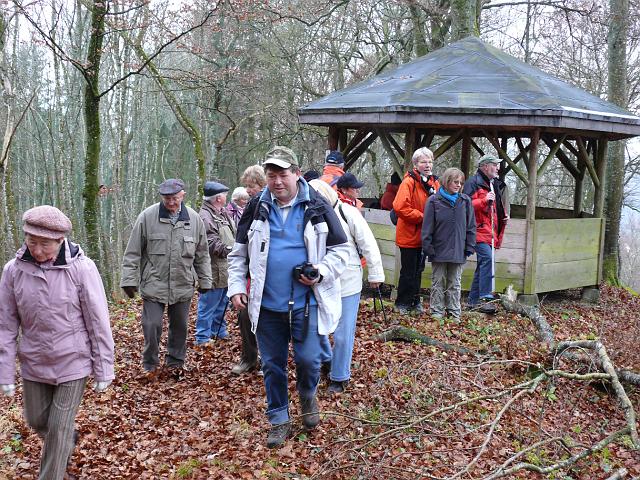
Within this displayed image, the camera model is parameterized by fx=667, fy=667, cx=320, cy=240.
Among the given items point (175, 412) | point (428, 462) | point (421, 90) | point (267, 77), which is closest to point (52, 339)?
point (175, 412)

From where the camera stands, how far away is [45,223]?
374 centimetres

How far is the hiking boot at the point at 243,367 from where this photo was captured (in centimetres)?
645

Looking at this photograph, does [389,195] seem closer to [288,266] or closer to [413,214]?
[413,214]

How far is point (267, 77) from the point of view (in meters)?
18.7

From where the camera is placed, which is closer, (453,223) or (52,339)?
(52,339)

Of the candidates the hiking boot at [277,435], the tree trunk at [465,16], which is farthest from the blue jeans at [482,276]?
the tree trunk at [465,16]

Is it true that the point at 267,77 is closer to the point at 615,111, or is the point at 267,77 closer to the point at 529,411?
the point at 615,111

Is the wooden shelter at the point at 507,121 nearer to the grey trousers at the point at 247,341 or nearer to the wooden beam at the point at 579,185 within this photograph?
the wooden beam at the point at 579,185

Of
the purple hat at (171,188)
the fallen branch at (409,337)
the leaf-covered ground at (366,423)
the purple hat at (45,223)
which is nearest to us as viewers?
the purple hat at (45,223)

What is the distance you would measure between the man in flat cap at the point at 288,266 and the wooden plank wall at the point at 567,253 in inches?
233

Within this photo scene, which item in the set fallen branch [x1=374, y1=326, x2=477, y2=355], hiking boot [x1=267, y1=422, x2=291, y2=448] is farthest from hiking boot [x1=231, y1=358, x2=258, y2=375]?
hiking boot [x1=267, y1=422, x2=291, y2=448]

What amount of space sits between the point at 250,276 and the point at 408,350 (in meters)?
2.86

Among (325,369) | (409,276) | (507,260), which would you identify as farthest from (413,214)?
(325,369)

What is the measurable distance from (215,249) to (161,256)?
108 cm
